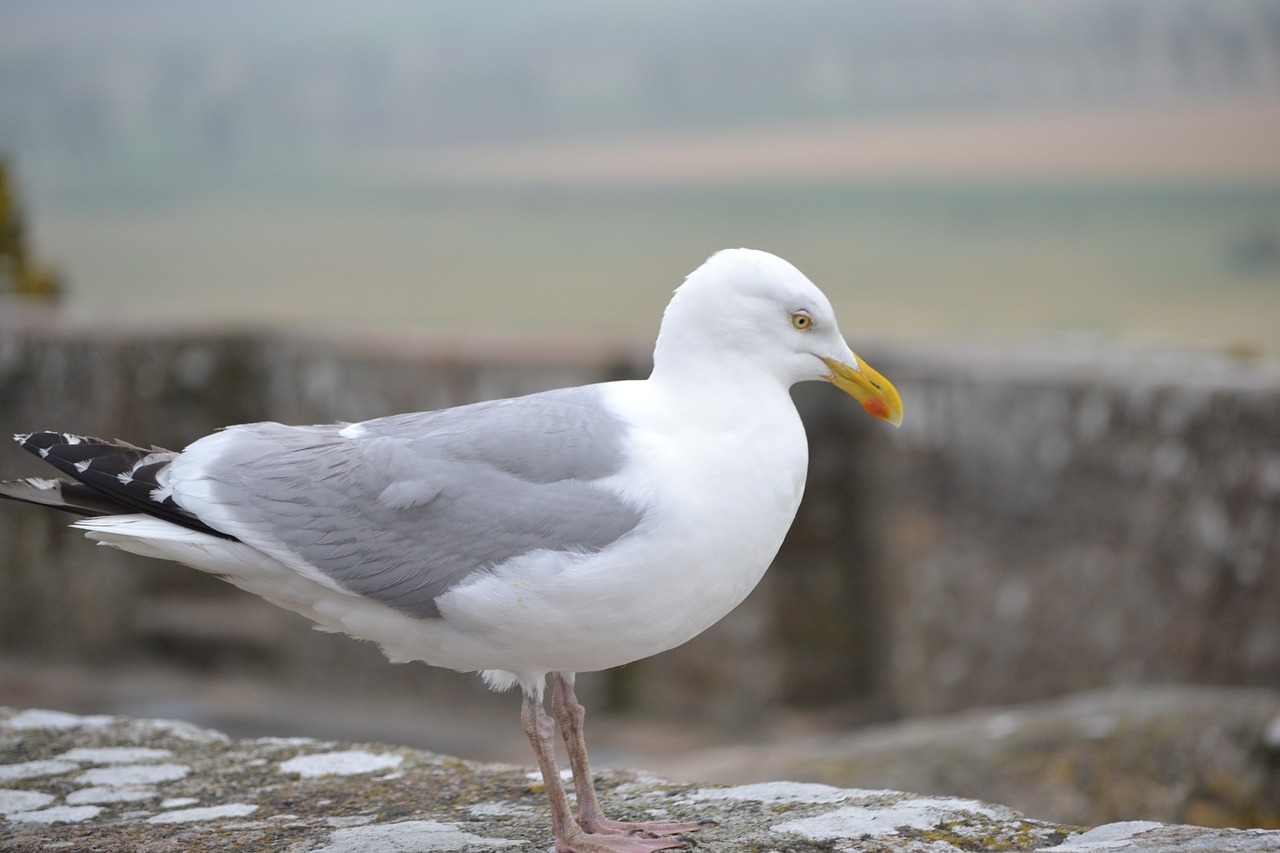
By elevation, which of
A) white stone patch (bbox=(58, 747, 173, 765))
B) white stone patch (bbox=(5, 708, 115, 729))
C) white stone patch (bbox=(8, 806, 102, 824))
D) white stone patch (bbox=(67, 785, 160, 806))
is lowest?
white stone patch (bbox=(8, 806, 102, 824))

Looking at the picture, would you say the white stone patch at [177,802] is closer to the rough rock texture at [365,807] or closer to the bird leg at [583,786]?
the rough rock texture at [365,807]

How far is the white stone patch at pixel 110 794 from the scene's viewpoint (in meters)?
4.05

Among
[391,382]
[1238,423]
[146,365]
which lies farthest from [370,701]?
[1238,423]

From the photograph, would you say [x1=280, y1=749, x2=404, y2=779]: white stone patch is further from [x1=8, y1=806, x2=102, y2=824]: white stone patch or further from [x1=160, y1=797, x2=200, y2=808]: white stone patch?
[x1=8, y1=806, x2=102, y2=824]: white stone patch

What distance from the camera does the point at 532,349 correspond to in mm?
9133

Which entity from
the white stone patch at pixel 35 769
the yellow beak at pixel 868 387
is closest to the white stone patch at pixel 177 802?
the white stone patch at pixel 35 769

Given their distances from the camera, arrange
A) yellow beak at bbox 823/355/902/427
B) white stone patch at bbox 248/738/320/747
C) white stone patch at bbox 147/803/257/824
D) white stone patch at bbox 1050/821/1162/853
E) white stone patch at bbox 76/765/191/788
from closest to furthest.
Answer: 1. white stone patch at bbox 1050/821/1162/853
2. yellow beak at bbox 823/355/902/427
3. white stone patch at bbox 147/803/257/824
4. white stone patch at bbox 76/765/191/788
5. white stone patch at bbox 248/738/320/747

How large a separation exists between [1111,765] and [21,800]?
370 cm

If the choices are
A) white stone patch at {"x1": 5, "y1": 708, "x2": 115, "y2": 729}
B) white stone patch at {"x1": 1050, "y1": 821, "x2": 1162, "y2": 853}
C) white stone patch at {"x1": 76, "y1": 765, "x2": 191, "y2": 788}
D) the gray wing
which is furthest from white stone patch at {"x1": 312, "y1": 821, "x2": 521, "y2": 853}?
white stone patch at {"x1": 5, "y1": 708, "x2": 115, "y2": 729}

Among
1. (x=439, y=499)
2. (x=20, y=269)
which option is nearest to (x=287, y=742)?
(x=439, y=499)

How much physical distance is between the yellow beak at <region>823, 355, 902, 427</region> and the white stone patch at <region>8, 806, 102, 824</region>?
2.37 m

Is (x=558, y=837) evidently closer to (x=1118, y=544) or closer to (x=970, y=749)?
(x=970, y=749)

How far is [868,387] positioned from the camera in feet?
12.1

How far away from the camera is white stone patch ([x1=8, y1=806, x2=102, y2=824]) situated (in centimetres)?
388
